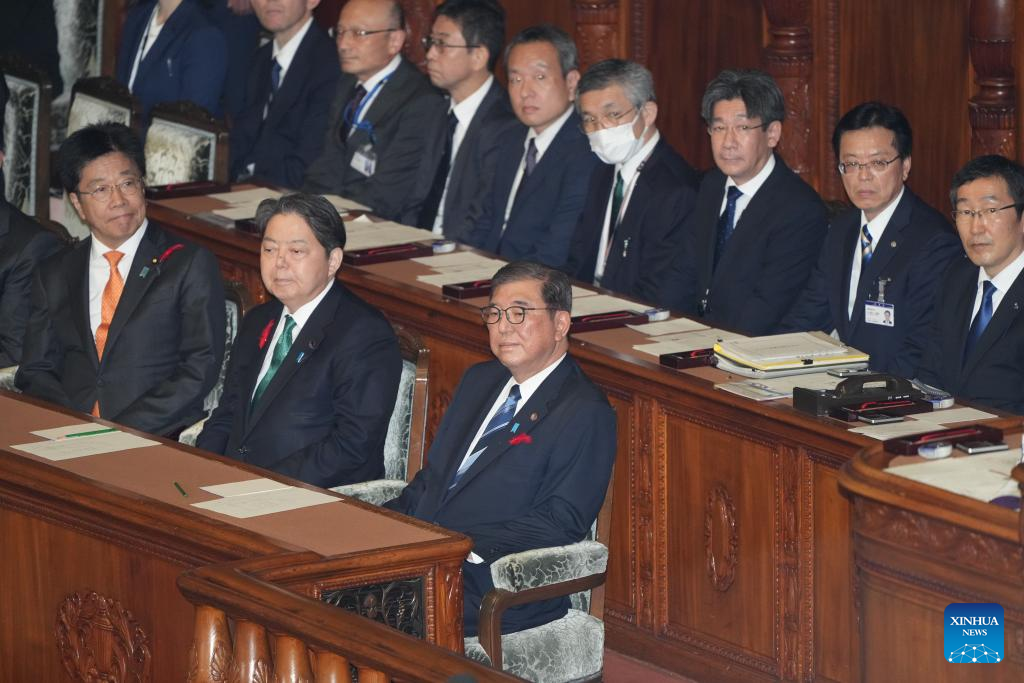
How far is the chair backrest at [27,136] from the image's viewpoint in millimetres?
7480

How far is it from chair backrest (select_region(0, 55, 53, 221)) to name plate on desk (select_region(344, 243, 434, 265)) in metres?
2.01

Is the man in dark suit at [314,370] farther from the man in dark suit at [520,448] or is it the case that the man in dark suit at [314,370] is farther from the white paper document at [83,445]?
the white paper document at [83,445]

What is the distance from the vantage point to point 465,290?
573cm

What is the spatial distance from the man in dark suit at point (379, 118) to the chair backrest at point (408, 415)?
2.22m

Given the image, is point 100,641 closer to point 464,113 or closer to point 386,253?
point 386,253

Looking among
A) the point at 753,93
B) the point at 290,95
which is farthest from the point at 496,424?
the point at 290,95

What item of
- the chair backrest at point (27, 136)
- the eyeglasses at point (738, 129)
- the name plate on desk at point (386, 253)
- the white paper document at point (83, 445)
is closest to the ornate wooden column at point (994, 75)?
the eyeglasses at point (738, 129)

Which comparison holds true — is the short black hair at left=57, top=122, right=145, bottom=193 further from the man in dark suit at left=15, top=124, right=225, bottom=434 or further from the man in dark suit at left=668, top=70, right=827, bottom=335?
the man in dark suit at left=668, top=70, right=827, bottom=335

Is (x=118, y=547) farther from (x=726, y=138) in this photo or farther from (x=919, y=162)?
(x=919, y=162)

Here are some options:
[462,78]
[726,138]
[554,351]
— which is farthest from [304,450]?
[462,78]

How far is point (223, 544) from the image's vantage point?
360cm

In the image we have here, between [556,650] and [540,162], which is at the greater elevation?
[540,162]

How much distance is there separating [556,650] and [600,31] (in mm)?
3664

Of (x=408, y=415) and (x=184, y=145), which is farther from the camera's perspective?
(x=184, y=145)
